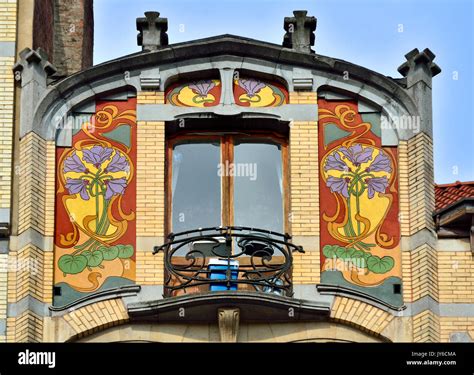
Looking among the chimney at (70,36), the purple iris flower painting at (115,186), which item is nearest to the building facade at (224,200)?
the purple iris flower painting at (115,186)

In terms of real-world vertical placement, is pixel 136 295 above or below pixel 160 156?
below

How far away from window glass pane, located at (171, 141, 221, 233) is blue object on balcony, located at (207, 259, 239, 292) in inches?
31.4

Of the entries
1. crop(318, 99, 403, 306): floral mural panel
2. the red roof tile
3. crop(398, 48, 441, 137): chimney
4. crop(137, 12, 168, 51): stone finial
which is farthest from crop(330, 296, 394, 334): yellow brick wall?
crop(137, 12, 168, 51): stone finial

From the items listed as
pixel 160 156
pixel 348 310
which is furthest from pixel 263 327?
pixel 160 156

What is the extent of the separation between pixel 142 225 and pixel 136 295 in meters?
1.03

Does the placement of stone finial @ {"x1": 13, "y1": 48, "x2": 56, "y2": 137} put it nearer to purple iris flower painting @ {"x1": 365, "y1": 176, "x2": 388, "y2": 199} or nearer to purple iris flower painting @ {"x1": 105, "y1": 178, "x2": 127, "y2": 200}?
purple iris flower painting @ {"x1": 105, "y1": 178, "x2": 127, "y2": 200}

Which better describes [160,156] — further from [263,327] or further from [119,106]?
[263,327]

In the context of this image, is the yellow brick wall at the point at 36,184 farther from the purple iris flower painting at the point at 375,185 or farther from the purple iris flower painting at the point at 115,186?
the purple iris flower painting at the point at 375,185

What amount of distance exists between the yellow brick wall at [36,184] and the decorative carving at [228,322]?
2.55 m

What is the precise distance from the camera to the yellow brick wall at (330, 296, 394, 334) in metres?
24.5

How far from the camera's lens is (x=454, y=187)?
2688 centimetres

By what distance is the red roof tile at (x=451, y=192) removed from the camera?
85.9ft

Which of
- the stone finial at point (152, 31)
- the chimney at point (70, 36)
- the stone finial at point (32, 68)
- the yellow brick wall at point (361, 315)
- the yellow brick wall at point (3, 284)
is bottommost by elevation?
the yellow brick wall at point (361, 315)

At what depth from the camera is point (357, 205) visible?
2541cm
